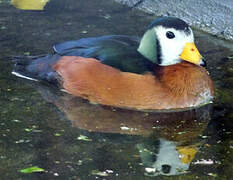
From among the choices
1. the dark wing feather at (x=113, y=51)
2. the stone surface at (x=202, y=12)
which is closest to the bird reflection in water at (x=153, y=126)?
the dark wing feather at (x=113, y=51)

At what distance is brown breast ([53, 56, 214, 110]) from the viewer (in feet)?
18.1

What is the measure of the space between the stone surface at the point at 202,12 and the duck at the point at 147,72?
1.76 m

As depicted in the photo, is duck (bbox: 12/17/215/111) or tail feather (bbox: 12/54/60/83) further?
tail feather (bbox: 12/54/60/83)

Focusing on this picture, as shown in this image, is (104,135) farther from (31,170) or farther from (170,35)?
(170,35)

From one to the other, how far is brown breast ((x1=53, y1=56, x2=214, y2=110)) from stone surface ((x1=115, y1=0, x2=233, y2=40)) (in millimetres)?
1770

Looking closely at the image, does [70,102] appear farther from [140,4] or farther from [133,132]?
[140,4]

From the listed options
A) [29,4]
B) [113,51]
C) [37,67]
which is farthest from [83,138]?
[29,4]

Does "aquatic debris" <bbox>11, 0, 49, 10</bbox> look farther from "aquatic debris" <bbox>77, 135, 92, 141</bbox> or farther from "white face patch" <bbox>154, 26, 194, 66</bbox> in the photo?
"aquatic debris" <bbox>77, 135, 92, 141</bbox>

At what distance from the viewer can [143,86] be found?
551cm

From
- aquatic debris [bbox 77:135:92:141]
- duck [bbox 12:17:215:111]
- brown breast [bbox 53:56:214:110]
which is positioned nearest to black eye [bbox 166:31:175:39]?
duck [bbox 12:17:215:111]

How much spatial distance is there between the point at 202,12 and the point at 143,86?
2.54 m

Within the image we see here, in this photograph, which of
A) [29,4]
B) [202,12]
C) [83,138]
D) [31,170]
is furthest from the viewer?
[29,4]

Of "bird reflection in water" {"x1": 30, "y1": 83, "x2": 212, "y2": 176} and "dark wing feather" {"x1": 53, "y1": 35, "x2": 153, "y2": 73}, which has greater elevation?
"dark wing feather" {"x1": 53, "y1": 35, "x2": 153, "y2": 73}

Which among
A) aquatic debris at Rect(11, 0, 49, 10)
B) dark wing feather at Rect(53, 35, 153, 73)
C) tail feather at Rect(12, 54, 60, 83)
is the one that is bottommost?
aquatic debris at Rect(11, 0, 49, 10)
